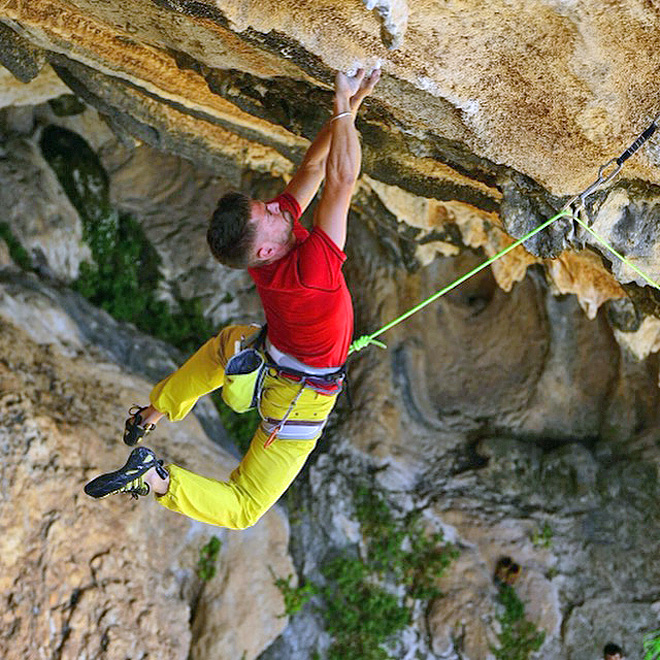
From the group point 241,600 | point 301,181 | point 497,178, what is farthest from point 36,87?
point 241,600

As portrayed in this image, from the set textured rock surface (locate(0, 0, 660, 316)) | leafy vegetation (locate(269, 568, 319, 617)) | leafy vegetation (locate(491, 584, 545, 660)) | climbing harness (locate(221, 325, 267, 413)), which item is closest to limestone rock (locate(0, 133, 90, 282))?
textured rock surface (locate(0, 0, 660, 316))

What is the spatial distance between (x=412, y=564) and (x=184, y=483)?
3.65m

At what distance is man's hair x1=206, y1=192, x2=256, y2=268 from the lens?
3092 mm

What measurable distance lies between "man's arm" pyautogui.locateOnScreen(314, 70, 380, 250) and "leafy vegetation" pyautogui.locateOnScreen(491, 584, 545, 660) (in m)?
4.52

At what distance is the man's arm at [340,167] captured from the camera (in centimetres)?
307

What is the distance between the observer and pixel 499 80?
10.5 feet

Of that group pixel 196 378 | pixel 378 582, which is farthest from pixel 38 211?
pixel 378 582

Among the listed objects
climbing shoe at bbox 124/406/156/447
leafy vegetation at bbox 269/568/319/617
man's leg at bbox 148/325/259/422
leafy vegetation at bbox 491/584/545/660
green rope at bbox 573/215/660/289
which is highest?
green rope at bbox 573/215/660/289

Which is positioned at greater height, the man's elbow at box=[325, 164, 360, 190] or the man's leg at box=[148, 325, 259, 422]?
the man's elbow at box=[325, 164, 360, 190]

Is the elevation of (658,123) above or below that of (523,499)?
above

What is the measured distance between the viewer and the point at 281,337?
365 centimetres

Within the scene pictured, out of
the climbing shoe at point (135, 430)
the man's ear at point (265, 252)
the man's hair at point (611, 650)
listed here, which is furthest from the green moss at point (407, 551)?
the man's ear at point (265, 252)

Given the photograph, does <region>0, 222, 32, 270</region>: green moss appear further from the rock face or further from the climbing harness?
the climbing harness

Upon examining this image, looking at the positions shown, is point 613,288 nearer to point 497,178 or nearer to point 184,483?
point 497,178
